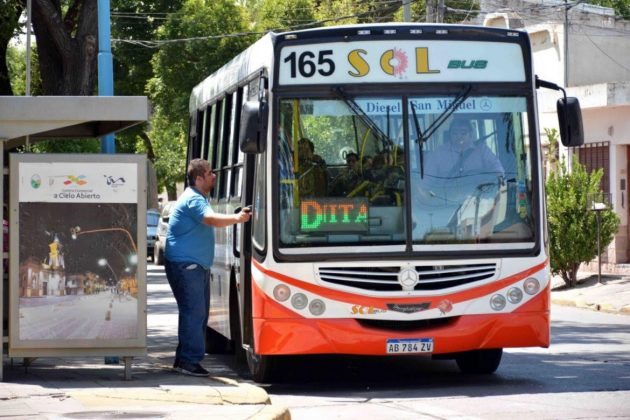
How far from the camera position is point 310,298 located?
1108cm

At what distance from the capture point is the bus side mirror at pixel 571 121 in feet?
38.5

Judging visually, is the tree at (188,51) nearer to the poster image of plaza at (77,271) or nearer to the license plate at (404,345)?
the poster image of plaza at (77,271)

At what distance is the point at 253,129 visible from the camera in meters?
11.1

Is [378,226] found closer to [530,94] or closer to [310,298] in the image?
[310,298]

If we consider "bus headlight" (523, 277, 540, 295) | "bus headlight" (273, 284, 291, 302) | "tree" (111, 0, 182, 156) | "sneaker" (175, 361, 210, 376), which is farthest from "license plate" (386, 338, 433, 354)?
"tree" (111, 0, 182, 156)

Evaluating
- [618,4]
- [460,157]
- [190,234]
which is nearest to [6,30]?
[190,234]

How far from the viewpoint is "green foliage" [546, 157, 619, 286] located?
26.6m

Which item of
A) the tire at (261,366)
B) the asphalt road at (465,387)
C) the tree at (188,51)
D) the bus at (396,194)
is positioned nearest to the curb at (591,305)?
the asphalt road at (465,387)

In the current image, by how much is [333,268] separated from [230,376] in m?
2.28

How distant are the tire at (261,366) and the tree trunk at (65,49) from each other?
23.3ft

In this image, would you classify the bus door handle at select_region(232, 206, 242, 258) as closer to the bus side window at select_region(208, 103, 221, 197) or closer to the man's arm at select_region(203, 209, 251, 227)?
the man's arm at select_region(203, 209, 251, 227)

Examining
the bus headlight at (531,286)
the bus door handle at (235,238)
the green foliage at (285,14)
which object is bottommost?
the bus headlight at (531,286)

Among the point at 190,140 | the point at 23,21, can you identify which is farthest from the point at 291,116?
the point at 23,21

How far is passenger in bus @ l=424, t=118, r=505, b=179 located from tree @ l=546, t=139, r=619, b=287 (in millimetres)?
15307
